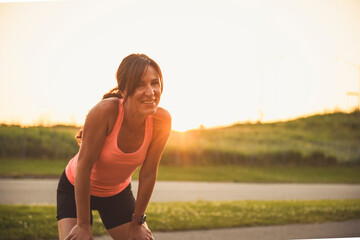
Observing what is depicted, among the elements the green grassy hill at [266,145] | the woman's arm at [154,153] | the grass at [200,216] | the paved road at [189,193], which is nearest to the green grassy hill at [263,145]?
the green grassy hill at [266,145]

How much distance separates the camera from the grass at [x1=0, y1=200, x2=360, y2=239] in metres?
4.32

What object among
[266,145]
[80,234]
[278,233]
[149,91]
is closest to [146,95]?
[149,91]

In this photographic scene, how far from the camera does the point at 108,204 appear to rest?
2.24 m

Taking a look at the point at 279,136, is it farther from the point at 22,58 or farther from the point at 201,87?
the point at 22,58

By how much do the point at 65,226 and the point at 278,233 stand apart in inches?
128

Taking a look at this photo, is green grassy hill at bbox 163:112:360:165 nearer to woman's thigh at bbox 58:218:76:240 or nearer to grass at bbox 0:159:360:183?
grass at bbox 0:159:360:183

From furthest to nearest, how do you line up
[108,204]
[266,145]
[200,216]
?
[266,145], [200,216], [108,204]

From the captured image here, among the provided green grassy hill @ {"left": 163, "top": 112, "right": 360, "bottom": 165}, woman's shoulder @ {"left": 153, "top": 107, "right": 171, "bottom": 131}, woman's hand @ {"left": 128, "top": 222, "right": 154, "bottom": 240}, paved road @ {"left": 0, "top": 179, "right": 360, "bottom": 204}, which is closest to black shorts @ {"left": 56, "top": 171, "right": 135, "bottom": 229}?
woman's hand @ {"left": 128, "top": 222, "right": 154, "bottom": 240}

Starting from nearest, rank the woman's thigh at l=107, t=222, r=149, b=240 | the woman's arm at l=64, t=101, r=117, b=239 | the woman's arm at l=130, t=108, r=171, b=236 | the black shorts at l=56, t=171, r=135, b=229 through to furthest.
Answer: the woman's arm at l=64, t=101, r=117, b=239 < the woman's arm at l=130, t=108, r=171, b=236 < the black shorts at l=56, t=171, r=135, b=229 < the woman's thigh at l=107, t=222, r=149, b=240

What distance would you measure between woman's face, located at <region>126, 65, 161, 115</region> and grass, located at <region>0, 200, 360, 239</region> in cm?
273

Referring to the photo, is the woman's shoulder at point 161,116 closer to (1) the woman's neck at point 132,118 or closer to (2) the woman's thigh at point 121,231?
(1) the woman's neck at point 132,118

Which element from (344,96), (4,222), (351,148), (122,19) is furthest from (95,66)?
(351,148)

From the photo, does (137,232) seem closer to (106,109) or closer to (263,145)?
(106,109)

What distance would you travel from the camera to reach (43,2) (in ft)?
18.6
